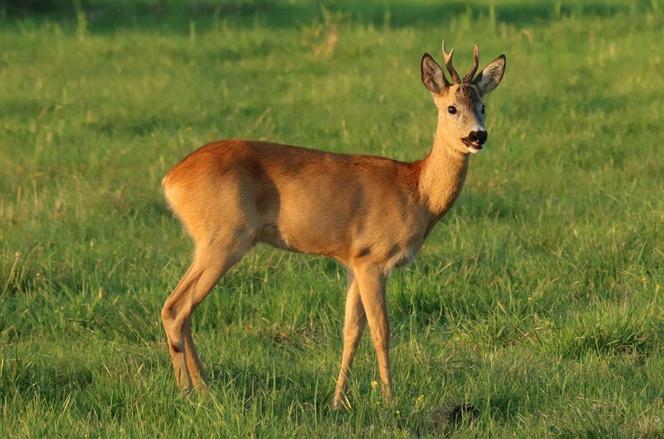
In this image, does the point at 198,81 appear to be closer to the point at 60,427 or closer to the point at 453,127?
the point at 453,127

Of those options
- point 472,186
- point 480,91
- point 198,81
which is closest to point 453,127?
point 480,91

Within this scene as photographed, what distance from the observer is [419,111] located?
12922 millimetres

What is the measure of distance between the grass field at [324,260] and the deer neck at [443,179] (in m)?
0.75

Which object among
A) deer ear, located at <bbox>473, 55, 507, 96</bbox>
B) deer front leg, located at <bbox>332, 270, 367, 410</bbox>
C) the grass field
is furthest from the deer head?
the grass field

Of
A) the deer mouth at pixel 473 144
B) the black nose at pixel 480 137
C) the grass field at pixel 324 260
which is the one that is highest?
the black nose at pixel 480 137

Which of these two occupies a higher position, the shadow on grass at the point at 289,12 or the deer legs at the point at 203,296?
the deer legs at the point at 203,296

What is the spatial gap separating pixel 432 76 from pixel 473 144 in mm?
554

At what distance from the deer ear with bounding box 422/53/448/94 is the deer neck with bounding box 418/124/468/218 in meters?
0.23

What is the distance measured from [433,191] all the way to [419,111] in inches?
250

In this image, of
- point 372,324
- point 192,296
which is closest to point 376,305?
point 372,324

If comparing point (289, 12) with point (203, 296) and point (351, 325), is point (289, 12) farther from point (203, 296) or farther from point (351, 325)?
point (203, 296)

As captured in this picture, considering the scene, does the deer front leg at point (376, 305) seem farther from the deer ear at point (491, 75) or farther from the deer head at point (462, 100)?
the deer ear at point (491, 75)

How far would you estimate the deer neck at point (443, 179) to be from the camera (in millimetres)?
6641

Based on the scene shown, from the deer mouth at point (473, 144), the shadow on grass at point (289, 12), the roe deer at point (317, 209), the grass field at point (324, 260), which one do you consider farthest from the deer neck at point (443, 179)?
the shadow on grass at point (289, 12)
